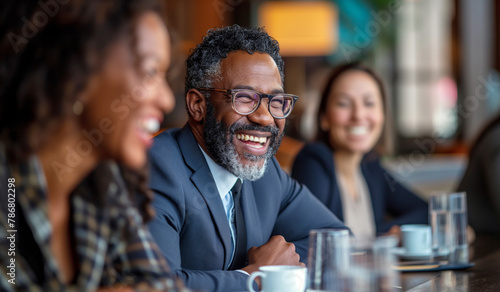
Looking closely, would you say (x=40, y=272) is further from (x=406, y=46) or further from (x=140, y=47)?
(x=406, y=46)

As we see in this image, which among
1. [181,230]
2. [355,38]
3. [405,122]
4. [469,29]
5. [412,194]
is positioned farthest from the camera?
[405,122]

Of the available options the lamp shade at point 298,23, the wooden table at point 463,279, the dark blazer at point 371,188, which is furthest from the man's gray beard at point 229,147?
the lamp shade at point 298,23

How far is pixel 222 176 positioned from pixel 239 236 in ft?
0.48

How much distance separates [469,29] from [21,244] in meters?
6.36

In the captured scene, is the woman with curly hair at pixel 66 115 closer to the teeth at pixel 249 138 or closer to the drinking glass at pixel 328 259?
the drinking glass at pixel 328 259

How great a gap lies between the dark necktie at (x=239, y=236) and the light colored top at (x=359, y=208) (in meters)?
0.96

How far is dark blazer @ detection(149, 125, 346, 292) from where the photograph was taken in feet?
4.15

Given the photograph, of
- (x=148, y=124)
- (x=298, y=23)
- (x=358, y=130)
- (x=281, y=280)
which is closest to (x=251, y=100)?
(x=281, y=280)

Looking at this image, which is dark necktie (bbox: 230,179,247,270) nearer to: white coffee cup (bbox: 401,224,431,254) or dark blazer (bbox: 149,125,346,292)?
dark blazer (bbox: 149,125,346,292)

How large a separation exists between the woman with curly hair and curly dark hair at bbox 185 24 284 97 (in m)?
0.49

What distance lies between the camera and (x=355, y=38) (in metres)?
7.42

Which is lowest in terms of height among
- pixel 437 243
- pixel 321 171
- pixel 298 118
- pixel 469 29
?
pixel 437 243

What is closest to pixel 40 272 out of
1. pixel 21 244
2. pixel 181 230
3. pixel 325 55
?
pixel 21 244

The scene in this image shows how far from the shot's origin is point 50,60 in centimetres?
82
